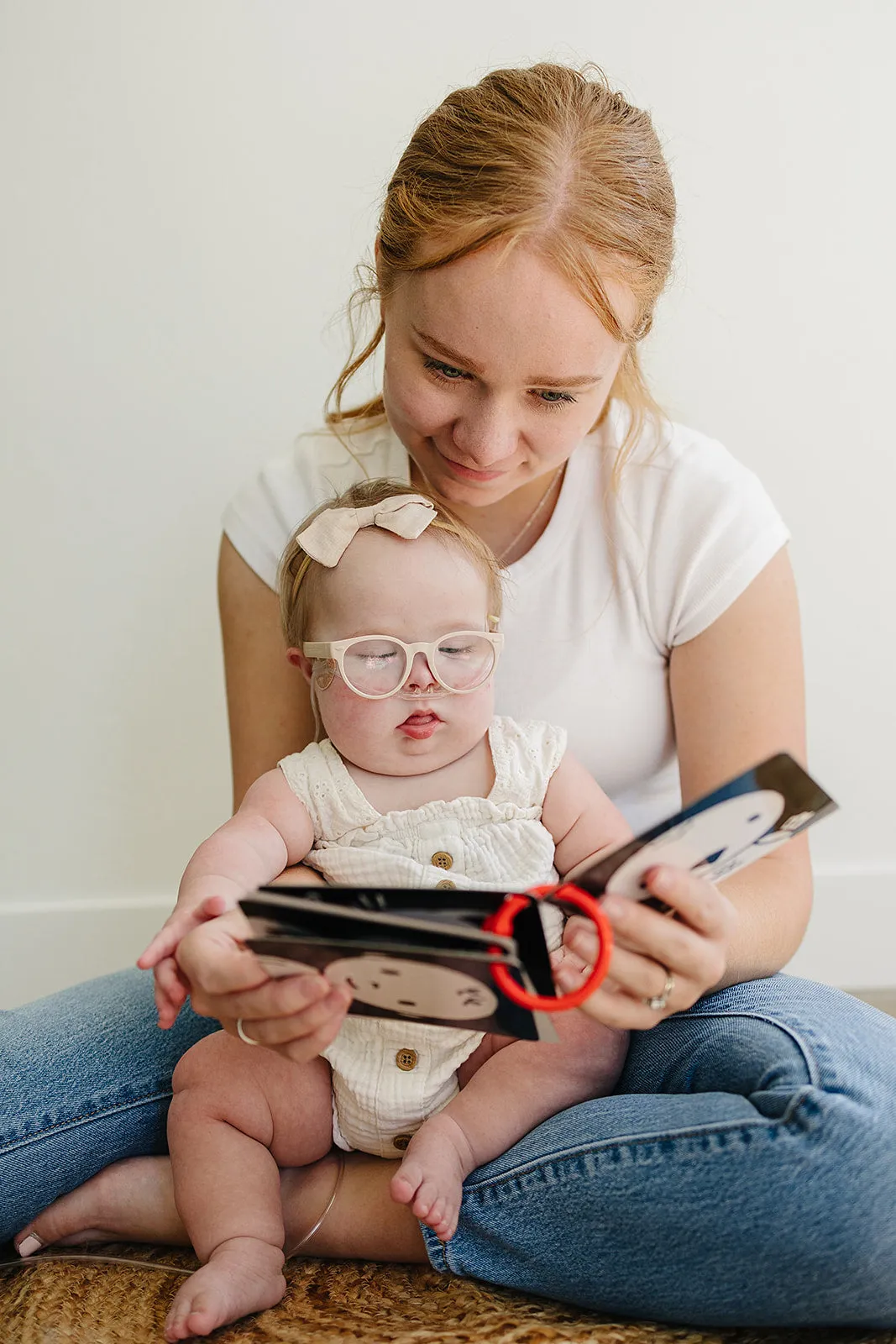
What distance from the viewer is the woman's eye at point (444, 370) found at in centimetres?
141

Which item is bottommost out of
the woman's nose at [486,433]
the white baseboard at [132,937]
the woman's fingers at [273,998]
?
→ the white baseboard at [132,937]

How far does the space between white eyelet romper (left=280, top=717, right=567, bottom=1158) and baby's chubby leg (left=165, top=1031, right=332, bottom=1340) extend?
A: 1.7 inches

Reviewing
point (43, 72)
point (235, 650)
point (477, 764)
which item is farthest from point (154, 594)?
point (477, 764)

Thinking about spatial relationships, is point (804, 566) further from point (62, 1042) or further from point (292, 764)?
point (62, 1042)

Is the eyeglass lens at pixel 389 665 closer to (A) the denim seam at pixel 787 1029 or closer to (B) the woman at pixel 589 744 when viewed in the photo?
(B) the woman at pixel 589 744

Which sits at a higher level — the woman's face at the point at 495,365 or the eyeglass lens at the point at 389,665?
the woman's face at the point at 495,365

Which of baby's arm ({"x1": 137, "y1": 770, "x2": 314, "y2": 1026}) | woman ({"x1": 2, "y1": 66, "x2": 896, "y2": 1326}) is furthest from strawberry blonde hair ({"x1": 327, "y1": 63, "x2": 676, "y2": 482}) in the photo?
baby's arm ({"x1": 137, "y1": 770, "x2": 314, "y2": 1026})

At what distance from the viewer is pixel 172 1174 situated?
139 cm

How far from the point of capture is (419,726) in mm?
1382

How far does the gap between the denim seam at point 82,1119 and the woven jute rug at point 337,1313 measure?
0.15 meters

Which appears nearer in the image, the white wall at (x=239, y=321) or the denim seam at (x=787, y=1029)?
the denim seam at (x=787, y=1029)

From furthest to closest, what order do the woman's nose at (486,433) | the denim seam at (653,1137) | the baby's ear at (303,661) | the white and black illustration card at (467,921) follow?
the baby's ear at (303,661), the woman's nose at (486,433), the denim seam at (653,1137), the white and black illustration card at (467,921)

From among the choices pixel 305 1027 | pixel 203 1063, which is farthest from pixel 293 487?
pixel 305 1027

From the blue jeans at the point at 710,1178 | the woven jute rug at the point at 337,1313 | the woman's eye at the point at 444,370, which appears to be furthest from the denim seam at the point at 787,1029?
the woman's eye at the point at 444,370
